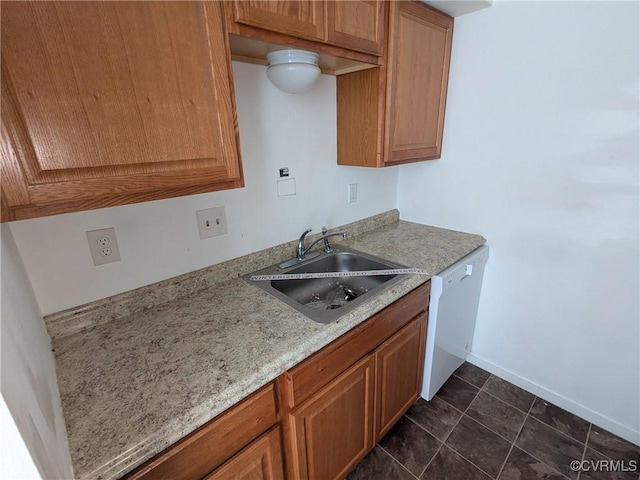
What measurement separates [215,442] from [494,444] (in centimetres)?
144

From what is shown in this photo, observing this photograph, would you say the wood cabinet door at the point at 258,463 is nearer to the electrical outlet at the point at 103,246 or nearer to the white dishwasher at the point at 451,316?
the electrical outlet at the point at 103,246

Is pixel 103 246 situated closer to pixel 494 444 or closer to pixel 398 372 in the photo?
pixel 398 372

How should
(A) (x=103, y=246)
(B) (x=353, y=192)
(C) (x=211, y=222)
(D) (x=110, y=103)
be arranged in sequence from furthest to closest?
(B) (x=353, y=192)
(C) (x=211, y=222)
(A) (x=103, y=246)
(D) (x=110, y=103)

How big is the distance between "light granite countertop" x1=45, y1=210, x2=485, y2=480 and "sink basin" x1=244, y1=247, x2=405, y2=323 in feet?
0.41

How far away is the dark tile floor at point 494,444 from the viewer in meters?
1.42

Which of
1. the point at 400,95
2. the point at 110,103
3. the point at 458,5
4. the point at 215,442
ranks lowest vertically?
the point at 215,442

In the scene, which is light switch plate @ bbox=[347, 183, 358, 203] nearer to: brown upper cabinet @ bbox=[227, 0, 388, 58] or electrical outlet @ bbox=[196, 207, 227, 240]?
brown upper cabinet @ bbox=[227, 0, 388, 58]

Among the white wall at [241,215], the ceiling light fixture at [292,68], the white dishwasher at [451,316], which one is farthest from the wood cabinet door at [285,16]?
the white dishwasher at [451,316]

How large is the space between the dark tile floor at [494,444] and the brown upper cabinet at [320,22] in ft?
5.92

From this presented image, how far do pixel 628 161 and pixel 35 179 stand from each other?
2.01 m

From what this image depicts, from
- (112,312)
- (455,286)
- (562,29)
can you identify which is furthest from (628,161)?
(112,312)

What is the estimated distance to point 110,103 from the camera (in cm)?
70

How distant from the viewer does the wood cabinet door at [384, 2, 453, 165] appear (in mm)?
1362

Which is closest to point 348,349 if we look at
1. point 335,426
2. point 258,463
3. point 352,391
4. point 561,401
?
point 352,391
